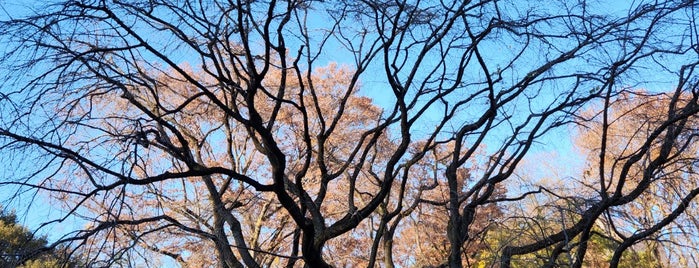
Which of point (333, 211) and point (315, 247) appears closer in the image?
point (315, 247)

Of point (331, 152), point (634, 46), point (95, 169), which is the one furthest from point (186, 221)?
point (634, 46)

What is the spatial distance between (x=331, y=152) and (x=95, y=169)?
5287mm

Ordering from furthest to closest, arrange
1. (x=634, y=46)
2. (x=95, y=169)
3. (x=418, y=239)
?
(x=418, y=239) → (x=634, y=46) → (x=95, y=169)

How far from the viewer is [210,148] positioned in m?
9.17

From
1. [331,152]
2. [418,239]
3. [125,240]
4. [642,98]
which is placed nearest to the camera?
[125,240]

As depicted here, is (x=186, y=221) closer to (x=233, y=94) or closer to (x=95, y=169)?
(x=233, y=94)

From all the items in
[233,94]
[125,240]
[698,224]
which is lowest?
[125,240]

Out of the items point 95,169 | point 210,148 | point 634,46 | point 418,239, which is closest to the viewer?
point 95,169

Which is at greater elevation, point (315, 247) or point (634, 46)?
point (634, 46)

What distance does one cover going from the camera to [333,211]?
942 centimetres

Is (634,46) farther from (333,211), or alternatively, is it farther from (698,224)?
(333,211)

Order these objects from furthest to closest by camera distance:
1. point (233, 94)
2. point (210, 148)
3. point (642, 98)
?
1. point (210, 148)
2. point (233, 94)
3. point (642, 98)

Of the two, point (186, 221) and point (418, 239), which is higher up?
point (418, 239)

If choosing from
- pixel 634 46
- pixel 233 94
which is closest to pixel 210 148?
pixel 233 94
